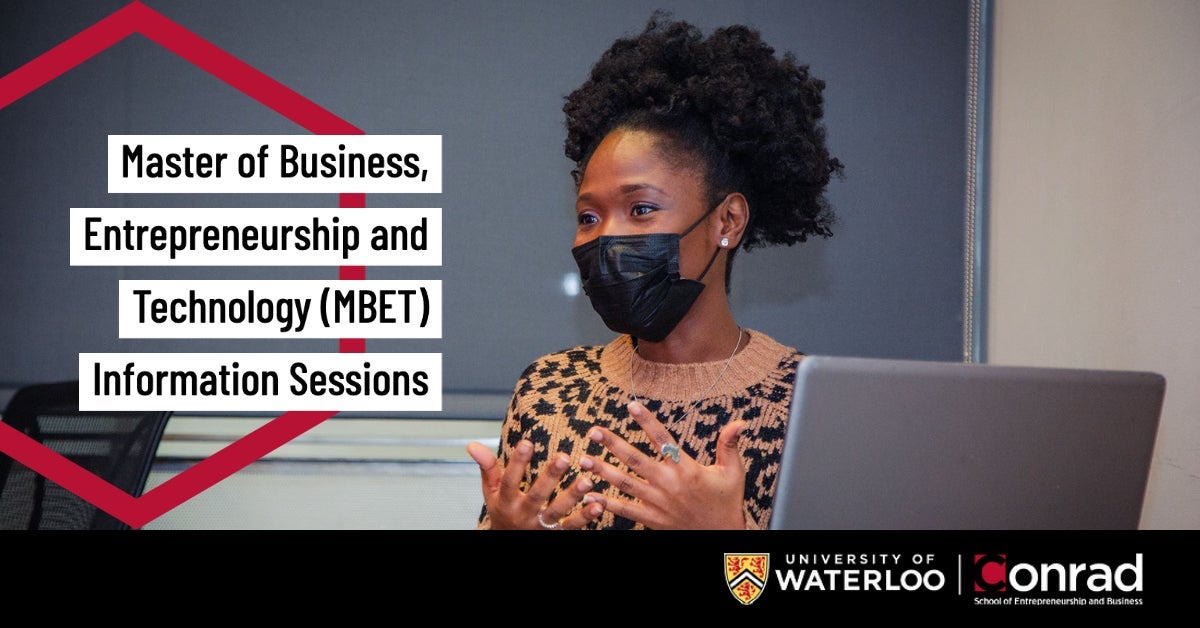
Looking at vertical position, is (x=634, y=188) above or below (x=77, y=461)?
above

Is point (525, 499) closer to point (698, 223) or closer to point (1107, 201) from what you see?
point (698, 223)

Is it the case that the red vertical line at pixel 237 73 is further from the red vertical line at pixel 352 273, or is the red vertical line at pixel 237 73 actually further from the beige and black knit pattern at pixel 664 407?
the beige and black knit pattern at pixel 664 407

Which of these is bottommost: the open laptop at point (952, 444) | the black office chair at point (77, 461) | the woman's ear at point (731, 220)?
the black office chair at point (77, 461)

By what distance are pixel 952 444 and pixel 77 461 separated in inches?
56.8

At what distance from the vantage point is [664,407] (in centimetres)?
146

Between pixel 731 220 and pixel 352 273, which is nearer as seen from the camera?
pixel 731 220

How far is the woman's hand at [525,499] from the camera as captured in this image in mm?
1001

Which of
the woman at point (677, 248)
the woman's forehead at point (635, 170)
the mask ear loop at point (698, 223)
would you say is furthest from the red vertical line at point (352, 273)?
the mask ear loop at point (698, 223)

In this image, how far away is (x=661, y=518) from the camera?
884mm

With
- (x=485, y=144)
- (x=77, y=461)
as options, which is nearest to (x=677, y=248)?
(x=77, y=461)

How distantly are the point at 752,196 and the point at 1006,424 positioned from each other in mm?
880

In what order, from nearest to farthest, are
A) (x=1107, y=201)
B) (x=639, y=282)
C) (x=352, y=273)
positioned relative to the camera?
(x=639, y=282), (x=1107, y=201), (x=352, y=273)
